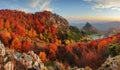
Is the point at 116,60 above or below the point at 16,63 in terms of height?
above

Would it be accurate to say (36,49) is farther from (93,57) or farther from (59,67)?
(59,67)

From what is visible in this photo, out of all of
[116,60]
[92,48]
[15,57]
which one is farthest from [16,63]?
[92,48]

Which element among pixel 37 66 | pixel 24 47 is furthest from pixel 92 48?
pixel 37 66

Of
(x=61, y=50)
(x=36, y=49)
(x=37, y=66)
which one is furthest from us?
(x=61, y=50)

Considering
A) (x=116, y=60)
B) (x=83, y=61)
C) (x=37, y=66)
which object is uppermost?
(x=116, y=60)

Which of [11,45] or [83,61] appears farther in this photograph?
[11,45]

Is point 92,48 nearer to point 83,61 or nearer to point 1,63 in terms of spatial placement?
point 83,61

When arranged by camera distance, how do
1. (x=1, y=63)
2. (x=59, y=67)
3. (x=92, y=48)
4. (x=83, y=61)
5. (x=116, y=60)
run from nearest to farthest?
(x=116, y=60) < (x=1, y=63) < (x=59, y=67) < (x=83, y=61) < (x=92, y=48)

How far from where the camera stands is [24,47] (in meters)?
152

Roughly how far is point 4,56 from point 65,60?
60289 millimetres

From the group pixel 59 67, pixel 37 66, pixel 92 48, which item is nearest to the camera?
pixel 37 66

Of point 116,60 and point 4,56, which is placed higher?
point 116,60

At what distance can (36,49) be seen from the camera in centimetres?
15238

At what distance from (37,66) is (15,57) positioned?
7925 millimetres
